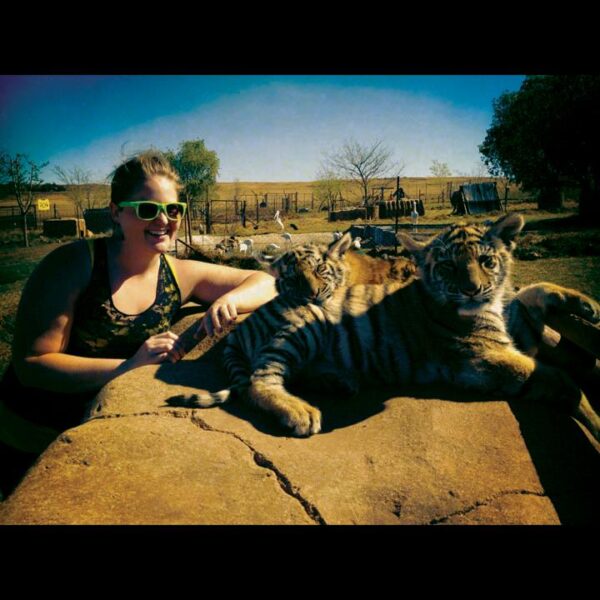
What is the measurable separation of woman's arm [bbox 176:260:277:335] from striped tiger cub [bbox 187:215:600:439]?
0.36ft

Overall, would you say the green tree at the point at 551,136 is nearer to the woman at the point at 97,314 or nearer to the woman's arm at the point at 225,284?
the woman's arm at the point at 225,284

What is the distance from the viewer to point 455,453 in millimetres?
1659

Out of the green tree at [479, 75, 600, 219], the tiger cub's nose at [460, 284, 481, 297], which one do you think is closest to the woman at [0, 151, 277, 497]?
the tiger cub's nose at [460, 284, 481, 297]

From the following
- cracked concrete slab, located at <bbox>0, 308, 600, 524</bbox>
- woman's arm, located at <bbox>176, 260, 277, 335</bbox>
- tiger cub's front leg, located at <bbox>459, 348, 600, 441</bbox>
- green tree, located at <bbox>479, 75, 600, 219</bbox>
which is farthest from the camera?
green tree, located at <bbox>479, 75, 600, 219</bbox>

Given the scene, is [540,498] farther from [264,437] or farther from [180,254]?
[180,254]

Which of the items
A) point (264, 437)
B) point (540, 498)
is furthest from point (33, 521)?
point (540, 498)

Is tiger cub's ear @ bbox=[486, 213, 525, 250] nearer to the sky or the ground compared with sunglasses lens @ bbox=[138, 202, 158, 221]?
nearer to the ground

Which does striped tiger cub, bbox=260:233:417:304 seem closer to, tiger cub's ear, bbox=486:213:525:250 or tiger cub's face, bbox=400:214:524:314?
tiger cub's face, bbox=400:214:524:314

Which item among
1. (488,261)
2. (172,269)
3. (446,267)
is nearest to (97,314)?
(172,269)

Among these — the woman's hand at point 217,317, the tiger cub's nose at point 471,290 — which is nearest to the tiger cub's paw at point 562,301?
the tiger cub's nose at point 471,290

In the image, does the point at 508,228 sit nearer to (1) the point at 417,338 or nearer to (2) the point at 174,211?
(1) the point at 417,338

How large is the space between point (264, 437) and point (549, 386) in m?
1.37

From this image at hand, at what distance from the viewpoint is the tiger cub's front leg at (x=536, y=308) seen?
2.10m

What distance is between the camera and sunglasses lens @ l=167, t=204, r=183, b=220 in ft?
6.77
